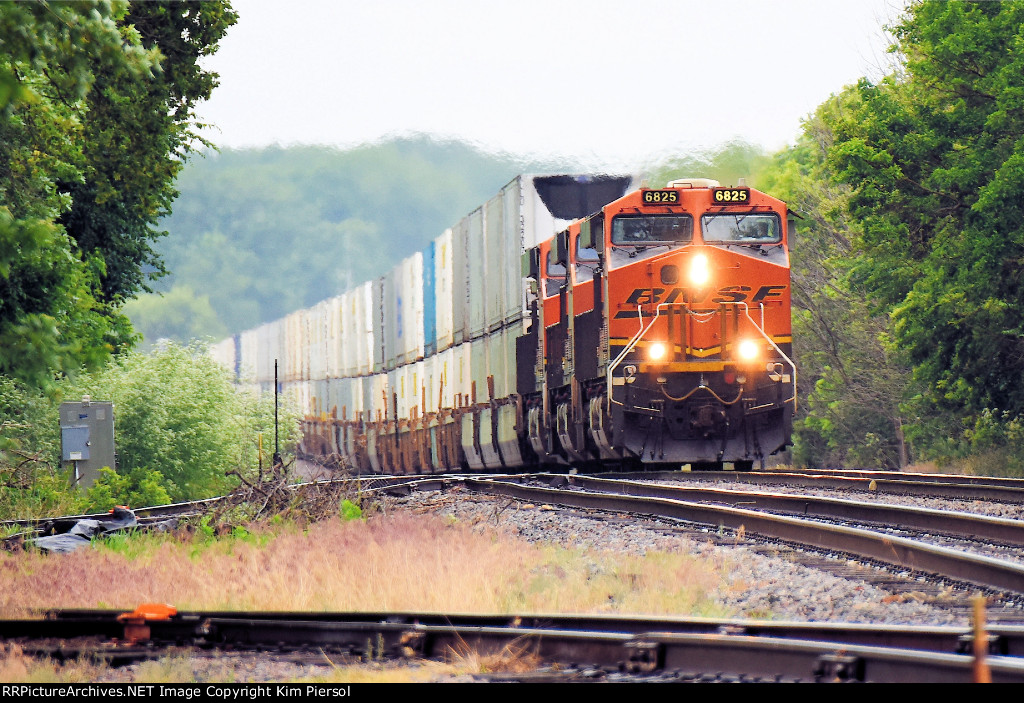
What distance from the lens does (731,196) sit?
1772 cm

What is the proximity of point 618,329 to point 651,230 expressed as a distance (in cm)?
150

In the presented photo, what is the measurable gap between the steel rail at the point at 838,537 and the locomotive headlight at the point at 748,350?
13.3 ft

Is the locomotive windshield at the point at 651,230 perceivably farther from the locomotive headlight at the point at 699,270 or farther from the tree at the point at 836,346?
the tree at the point at 836,346

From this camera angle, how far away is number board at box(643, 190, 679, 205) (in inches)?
693

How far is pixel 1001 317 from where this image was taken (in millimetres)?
24781

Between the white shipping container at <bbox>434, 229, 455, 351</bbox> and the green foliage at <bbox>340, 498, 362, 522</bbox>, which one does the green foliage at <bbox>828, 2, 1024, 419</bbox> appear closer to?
the white shipping container at <bbox>434, 229, 455, 351</bbox>

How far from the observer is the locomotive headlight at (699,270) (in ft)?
56.7

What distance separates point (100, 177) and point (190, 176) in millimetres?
118655

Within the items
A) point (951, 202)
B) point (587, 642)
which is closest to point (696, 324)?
point (951, 202)

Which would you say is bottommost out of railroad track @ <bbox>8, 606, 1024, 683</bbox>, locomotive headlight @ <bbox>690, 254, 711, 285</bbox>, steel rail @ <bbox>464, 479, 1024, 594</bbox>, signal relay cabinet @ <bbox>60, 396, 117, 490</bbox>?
railroad track @ <bbox>8, 606, 1024, 683</bbox>

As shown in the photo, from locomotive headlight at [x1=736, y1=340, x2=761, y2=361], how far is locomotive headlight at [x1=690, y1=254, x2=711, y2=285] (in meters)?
1.01

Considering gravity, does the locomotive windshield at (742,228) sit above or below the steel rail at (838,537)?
above

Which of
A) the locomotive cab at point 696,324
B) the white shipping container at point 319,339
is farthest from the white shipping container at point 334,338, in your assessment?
the locomotive cab at point 696,324

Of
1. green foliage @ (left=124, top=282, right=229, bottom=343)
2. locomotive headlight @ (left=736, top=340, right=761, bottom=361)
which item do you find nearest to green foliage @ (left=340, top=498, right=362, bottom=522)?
locomotive headlight @ (left=736, top=340, right=761, bottom=361)
